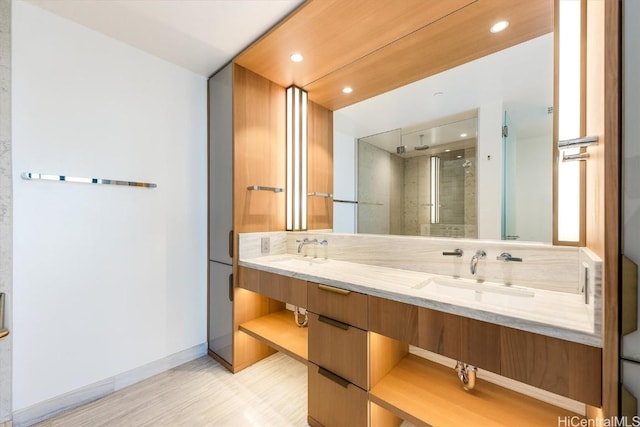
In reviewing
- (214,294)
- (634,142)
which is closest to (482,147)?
(634,142)

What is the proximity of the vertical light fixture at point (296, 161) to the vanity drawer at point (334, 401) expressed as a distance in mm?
1166

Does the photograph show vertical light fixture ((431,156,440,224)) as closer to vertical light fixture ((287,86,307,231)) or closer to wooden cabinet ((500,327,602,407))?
wooden cabinet ((500,327,602,407))

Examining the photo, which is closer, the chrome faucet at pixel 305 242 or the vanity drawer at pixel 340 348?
the vanity drawer at pixel 340 348

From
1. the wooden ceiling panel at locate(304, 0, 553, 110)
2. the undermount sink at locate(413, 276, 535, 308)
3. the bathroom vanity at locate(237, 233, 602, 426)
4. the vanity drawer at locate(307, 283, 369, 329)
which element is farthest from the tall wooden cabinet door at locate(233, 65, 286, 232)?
the undermount sink at locate(413, 276, 535, 308)

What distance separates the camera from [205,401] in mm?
1585

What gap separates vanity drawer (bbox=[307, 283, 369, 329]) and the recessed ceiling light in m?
1.51

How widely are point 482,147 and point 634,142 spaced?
2.86 ft


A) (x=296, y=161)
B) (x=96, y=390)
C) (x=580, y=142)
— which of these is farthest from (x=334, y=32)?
(x=96, y=390)

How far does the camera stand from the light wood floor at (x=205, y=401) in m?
1.43

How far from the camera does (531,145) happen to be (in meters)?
1.21

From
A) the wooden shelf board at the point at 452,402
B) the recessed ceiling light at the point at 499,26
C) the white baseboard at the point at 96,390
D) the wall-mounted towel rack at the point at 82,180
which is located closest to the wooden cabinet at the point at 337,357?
the wooden shelf board at the point at 452,402

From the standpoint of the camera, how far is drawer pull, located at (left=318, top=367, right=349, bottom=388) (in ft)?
3.98

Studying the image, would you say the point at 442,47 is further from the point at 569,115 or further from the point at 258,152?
the point at 258,152

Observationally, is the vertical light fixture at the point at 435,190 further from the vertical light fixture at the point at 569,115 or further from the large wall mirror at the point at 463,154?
the vertical light fixture at the point at 569,115
